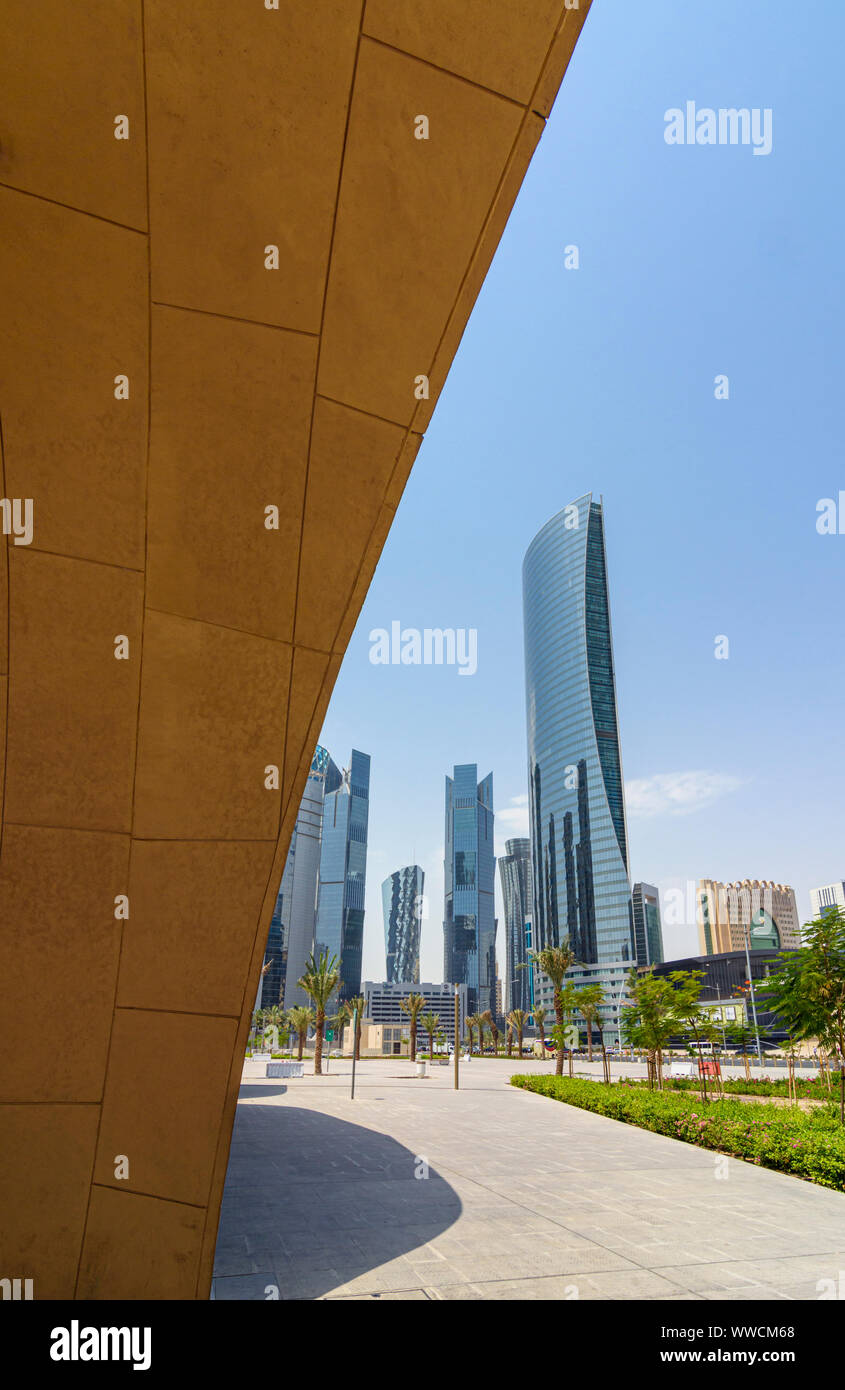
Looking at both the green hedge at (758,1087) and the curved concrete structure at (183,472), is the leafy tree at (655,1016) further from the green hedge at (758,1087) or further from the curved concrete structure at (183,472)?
the curved concrete structure at (183,472)

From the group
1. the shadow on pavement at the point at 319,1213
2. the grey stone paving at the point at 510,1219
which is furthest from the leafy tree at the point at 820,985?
the shadow on pavement at the point at 319,1213

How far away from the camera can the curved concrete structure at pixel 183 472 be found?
3.29 metres

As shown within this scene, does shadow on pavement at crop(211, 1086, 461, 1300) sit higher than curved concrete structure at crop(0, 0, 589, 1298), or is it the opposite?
curved concrete structure at crop(0, 0, 589, 1298)

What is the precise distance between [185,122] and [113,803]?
3.84 metres

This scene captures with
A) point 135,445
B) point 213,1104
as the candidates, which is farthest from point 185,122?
point 213,1104

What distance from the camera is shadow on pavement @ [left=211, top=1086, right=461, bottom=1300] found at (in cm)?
A: 869

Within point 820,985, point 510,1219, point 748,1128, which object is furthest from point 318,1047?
point 510,1219

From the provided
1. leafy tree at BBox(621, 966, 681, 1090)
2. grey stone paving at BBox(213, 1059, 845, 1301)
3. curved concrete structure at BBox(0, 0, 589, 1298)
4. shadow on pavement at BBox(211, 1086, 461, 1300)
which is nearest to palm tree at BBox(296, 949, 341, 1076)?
leafy tree at BBox(621, 966, 681, 1090)

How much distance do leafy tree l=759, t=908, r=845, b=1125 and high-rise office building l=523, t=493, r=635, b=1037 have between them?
122 metres

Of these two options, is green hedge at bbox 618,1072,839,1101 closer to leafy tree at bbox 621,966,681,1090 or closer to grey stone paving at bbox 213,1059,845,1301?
leafy tree at bbox 621,966,681,1090

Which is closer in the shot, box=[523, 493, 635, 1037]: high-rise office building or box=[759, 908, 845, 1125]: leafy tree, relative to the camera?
box=[759, 908, 845, 1125]: leafy tree

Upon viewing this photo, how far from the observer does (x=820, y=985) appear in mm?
21375

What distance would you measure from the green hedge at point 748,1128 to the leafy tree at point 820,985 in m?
2.17

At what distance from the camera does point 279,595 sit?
479 centimetres
